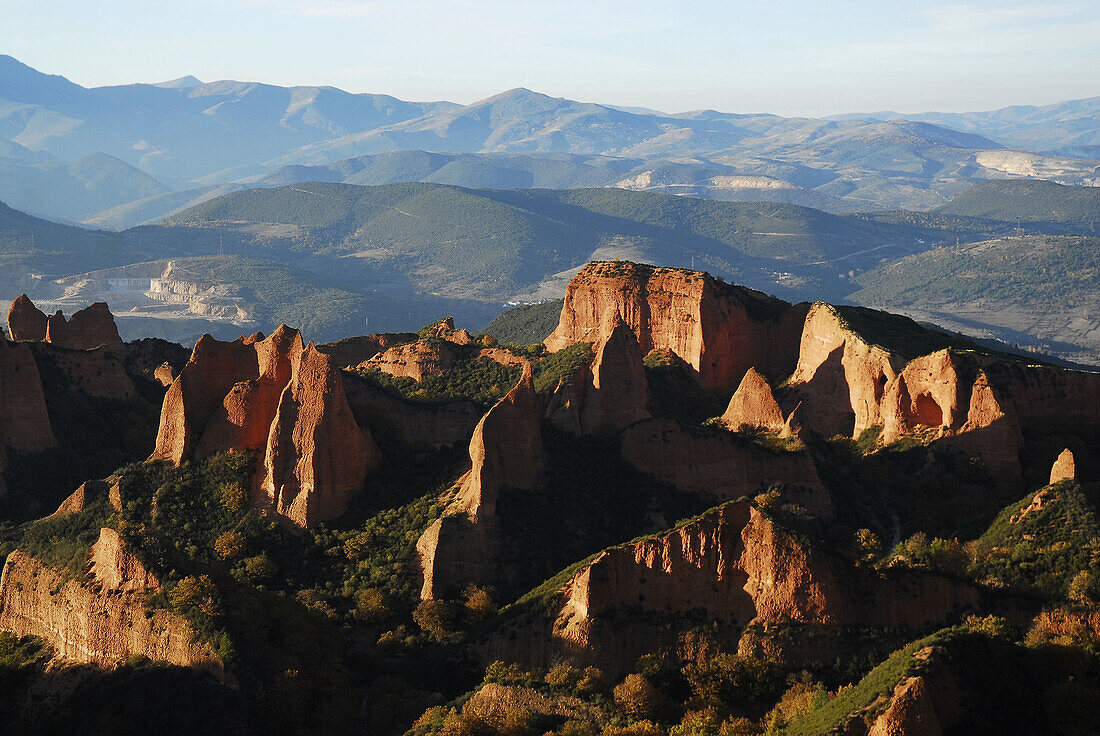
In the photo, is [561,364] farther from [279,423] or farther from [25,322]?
[25,322]

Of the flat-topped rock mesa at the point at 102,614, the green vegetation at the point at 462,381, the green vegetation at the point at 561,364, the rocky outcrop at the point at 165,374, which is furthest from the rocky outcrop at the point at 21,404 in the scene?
the green vegetation at the point at 561,364

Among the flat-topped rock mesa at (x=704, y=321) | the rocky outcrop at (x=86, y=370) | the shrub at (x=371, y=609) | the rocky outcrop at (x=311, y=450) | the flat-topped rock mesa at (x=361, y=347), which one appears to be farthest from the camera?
the flat-topped rock mesa at (x=361, y=347)

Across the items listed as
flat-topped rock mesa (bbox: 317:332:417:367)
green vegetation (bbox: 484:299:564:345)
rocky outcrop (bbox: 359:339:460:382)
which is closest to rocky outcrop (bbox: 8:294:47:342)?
flat-topped rock mesa (bbox: 317:332:417:367)

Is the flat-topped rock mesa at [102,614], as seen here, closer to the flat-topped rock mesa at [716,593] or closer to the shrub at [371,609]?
the shrub at [371,609]

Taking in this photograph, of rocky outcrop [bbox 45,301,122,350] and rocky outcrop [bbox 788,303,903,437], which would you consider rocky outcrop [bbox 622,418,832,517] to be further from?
rocky outcrop [bbox 45,301,122,350]

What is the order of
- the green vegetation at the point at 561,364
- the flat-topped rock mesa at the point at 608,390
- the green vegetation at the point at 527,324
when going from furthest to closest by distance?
the green vegetation at the point at 527,324 → the green vegetation at the point at 561,364 → the flat-topped rock mesa at the point at 608,390

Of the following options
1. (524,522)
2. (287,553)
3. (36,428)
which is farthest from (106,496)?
(524,522)

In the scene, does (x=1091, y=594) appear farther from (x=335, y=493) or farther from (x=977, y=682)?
(x=335, y=493)
